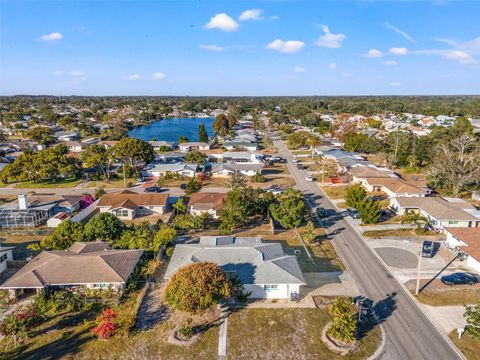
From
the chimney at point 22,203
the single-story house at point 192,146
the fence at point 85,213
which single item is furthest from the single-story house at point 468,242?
the single-story house at point 192,146

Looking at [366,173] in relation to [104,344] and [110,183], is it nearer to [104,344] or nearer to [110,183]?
[110,183]

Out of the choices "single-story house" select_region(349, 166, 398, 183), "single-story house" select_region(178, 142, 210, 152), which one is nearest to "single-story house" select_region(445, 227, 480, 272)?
"single-story house" select_region(349, 166, 398, 183)

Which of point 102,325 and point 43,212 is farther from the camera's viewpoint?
point 43,212

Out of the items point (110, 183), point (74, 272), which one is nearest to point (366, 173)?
point (110, 183)

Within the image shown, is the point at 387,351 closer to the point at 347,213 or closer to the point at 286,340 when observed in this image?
the point at 286,340

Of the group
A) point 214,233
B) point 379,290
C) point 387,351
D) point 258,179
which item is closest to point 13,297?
point 214,233

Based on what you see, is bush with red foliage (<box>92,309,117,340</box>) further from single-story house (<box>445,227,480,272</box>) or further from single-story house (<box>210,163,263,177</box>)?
single-story house (<box>210,163,263,177</box>)
